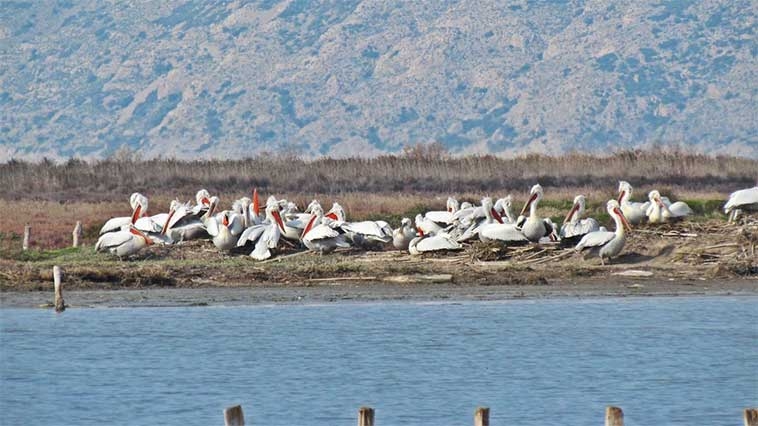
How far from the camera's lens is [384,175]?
40.3 metres

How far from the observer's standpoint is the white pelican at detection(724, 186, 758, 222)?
21.1 meters

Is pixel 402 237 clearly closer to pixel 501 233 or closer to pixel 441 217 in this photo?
pixel 441 217

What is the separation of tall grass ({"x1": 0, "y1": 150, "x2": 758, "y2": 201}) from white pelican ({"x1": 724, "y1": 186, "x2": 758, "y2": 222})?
13.6 metres

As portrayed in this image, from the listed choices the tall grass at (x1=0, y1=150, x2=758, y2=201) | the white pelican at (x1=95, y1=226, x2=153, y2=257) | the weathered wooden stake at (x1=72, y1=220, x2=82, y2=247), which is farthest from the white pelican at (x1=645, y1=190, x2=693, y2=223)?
the tall grass at (x1=0, y1=150, x2=758, y2=201)

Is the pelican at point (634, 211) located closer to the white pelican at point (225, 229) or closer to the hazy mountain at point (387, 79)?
the white pelican at point (225, 229)

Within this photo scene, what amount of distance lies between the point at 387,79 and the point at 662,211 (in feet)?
295

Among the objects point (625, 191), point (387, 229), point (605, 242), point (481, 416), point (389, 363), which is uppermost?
point (625, 191)

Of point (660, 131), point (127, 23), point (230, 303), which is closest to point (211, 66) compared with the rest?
point (127, 23)

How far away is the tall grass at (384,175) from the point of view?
36781 mm

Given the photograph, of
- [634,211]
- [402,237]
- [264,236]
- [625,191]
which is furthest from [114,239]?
[625,191]

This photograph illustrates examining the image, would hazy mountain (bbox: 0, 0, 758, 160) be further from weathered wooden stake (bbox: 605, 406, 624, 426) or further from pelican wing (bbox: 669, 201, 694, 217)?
weathered wooden stake (bbox: 605, 406, 624, 426)

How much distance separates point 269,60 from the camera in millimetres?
117562

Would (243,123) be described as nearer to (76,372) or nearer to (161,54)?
(161,54)

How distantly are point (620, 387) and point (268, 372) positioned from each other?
10.00ft
